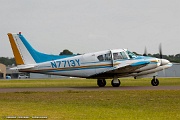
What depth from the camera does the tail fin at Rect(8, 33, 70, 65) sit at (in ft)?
120

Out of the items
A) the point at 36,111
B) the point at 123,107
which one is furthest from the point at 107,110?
the point at 36,111

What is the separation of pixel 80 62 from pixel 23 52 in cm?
524

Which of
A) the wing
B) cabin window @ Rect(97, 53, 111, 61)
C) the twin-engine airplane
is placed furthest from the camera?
cabin window @ Rect(97, 53, 111, 61)

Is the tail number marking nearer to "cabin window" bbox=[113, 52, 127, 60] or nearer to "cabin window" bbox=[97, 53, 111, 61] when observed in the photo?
"cabin window" bbox=[97, 53, 111, 61]

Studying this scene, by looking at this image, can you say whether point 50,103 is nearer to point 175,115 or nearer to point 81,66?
point 175,115

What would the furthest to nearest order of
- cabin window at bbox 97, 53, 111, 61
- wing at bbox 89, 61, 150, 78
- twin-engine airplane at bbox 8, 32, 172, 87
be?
1. cabin window at bbox 97, 53, 111, 61
2. twin-engine airplane at bbox 8, 32, 172, 87
3. wing at bbox 89, 61, 150, 78

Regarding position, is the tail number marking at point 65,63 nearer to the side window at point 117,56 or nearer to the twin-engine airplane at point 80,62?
the twin-engine airplane at point 80,62

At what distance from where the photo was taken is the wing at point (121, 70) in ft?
117

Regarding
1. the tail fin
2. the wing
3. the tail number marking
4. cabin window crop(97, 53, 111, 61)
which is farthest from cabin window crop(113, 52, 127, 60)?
the tail fin

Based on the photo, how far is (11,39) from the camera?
36.6m

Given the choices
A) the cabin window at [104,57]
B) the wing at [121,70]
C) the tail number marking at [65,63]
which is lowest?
the wing at [121,70]

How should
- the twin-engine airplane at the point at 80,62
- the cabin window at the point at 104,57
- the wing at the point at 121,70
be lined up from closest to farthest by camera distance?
the wing at the point at 121,70 < the twin-engine airplane at the point at 80,62 < the cabin window at the point at 104,57

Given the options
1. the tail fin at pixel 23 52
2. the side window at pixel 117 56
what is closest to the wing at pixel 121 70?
the side window at pixel 117 56

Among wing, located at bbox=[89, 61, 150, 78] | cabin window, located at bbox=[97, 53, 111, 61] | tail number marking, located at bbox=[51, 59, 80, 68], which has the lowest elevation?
wing, located at bbox=[89, 61, 150, 78]
